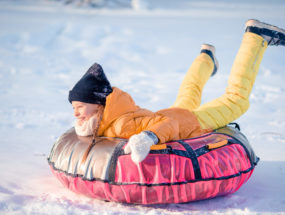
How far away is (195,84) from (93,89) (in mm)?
1289

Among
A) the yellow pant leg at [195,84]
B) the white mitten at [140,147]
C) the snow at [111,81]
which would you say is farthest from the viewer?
the yellow pant leg at [195,84]

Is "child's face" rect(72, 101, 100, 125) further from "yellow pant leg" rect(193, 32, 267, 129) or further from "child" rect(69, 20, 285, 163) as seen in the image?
"yellow pant leg" rect(193, 32, 267, 129)

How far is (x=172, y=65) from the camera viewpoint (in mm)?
7184

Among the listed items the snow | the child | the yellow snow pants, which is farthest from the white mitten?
the yellow snow pants

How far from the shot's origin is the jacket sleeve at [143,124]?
7.04ft

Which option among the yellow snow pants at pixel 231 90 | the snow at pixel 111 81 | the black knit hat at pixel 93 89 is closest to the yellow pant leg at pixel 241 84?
the yellow snow pants at pixel 231 90

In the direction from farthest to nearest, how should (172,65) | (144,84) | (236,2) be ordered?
(236,2) < (172,65) < (144,84)

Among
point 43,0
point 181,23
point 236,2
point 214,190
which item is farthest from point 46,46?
point 236,2

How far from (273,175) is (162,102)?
2.36 metres

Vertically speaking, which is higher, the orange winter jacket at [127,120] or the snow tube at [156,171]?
the orange winter jacket at [127,120]

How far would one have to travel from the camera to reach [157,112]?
2398mm

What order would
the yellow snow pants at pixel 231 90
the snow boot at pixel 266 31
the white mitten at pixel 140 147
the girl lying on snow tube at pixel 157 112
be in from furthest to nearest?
the snow boot at pixel 266 31, the yellow snow pants at pixel 231 90, the girl lying on snow tube at pixel 157 112, the white mitten at pixel 140 147

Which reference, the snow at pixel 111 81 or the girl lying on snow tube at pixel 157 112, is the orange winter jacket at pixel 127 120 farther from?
the snow at pixel 111 81

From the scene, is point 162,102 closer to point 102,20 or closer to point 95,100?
point 95,100
